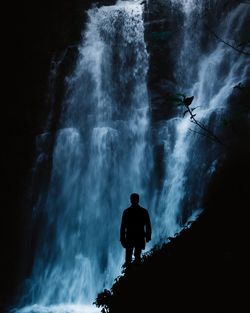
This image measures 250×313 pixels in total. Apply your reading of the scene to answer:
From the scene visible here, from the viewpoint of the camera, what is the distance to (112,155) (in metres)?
16.2

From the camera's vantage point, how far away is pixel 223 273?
15.4 feet

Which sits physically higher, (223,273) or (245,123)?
(245,123)

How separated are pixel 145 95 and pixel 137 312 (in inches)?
564

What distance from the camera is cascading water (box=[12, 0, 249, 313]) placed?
42.8 feet

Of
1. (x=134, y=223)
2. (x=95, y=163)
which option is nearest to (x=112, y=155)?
(x=95, y=163)

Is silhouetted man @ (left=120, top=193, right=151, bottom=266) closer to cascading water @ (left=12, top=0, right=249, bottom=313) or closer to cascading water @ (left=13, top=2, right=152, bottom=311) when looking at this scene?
cascading water @ (left=12, top=0, right=249, bottom=313)

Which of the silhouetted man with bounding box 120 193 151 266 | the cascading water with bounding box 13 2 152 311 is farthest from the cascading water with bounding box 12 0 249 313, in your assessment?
the silhouetted man with bounding box 120 193 151 266

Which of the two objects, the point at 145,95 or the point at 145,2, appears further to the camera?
the point at 145,2

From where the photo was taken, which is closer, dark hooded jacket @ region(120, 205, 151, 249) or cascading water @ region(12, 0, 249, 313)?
dark hooded jacket @ region(120, 205, 151, 249)

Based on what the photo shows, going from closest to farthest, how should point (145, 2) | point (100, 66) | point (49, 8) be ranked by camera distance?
point (100, 66), point (145, 2), point (49, 8)

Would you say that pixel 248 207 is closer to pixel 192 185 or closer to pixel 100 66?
pixel 192 185

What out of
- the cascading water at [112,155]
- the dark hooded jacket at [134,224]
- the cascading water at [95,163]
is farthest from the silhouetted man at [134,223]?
the cascading water at [95,163]

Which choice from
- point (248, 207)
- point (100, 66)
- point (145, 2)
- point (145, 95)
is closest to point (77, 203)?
point (145, 95)

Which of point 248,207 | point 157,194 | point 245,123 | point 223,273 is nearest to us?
point 223,273
